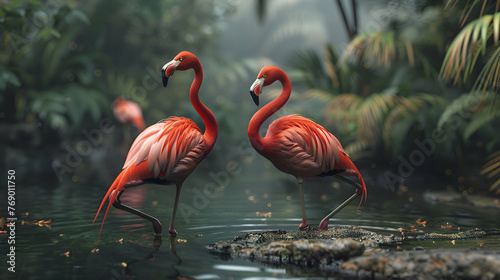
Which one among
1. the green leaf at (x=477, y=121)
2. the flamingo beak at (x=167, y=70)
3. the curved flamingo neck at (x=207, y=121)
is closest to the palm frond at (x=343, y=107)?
the green leaf at (x=477, y=121)

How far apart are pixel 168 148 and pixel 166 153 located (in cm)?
5

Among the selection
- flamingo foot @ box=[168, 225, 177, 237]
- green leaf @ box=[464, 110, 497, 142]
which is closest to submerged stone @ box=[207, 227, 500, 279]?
flamingo foot @ box=[168, 225, 177, 237]

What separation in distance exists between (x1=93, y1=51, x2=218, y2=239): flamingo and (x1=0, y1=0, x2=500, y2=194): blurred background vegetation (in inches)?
124

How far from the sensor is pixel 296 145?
4.41 m

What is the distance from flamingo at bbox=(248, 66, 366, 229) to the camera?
440 centimetres

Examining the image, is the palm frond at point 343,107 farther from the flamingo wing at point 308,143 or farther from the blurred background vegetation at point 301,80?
the flamingo wing at point 308,143

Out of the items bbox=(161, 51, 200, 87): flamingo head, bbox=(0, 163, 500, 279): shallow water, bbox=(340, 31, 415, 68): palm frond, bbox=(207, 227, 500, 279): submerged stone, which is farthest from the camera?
bbox=(340, 31, 415, 68): palm frond

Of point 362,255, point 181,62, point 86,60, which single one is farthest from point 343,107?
point 86,60

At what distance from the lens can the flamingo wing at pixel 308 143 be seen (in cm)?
442

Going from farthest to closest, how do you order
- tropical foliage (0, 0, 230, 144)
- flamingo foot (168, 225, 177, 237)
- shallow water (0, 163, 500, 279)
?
tropical foliage (0, 0, 230, 144) < flamingo foot (168, 225, 177, 237) < shallow water (0, 163, 500, 279)

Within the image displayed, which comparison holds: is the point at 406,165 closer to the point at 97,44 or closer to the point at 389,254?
the point at 389,254

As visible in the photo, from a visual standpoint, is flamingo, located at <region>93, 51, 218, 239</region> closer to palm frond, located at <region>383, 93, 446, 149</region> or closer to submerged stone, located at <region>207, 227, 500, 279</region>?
submerged stone, located at <region>207, 227, 500, 279</region>

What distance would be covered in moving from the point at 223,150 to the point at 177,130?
13.2 meters

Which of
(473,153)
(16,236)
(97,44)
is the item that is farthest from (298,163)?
(97,44)
